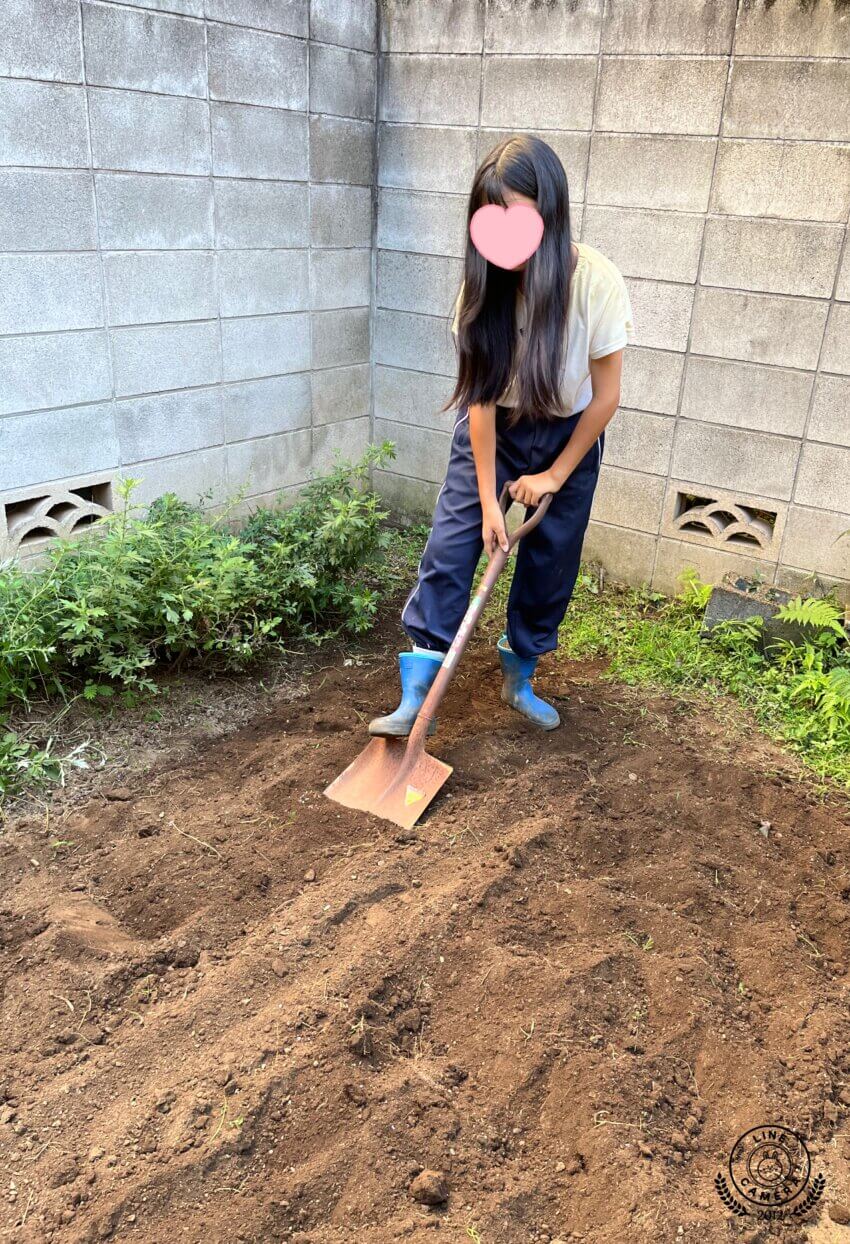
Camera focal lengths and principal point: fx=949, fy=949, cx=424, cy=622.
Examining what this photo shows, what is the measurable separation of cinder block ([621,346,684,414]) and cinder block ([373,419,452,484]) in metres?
0.86

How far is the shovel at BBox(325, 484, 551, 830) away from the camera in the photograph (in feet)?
7.93

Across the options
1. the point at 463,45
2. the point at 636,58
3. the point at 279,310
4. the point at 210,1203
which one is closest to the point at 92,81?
the point at 279,310

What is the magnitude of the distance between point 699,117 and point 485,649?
1928 mm

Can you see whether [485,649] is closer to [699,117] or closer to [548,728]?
[548,728]

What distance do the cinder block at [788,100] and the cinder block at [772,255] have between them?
27 cm

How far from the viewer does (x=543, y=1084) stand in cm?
173

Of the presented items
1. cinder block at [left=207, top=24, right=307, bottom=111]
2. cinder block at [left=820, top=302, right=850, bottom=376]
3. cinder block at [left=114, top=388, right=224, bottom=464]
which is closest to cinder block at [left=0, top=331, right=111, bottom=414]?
cinder block at [left=114, top=388, right=224, bottom=464]

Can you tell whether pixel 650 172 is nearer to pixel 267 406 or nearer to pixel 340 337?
pixel 340 337

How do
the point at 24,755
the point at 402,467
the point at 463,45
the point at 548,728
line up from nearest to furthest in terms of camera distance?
the point at 24,755 → the point at 548,728 → the point at 463,45 → the point at 402,467

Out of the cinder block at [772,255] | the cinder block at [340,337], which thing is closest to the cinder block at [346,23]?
the cinder block at [340,337]

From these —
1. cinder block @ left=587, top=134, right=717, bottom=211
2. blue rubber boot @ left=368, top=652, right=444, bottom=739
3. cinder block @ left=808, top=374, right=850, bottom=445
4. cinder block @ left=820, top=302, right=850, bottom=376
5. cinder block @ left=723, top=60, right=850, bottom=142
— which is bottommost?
blue rubber boot @ left=368, top=652, right=444, bottom=739

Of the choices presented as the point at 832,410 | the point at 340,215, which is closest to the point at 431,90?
the point at 340,215

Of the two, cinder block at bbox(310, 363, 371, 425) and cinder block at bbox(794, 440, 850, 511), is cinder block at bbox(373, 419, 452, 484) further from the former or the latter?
cinder block at bbox(794, 440, 850, 511)

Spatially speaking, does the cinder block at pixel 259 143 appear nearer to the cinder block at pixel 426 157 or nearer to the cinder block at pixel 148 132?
the cinder block at pixel 148 132
